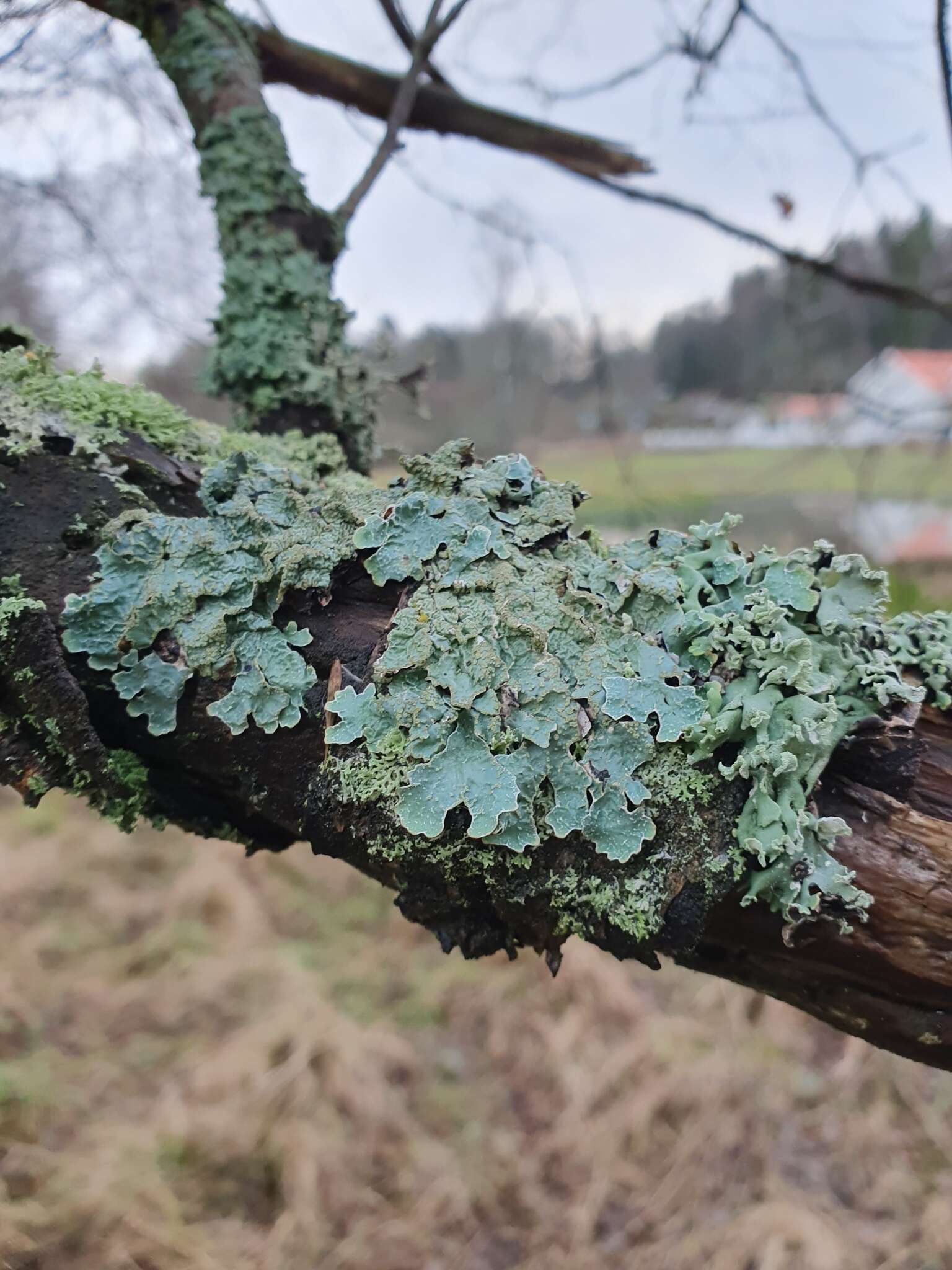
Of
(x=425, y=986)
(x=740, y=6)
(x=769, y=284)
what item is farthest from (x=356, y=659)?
(x=769, y=284)

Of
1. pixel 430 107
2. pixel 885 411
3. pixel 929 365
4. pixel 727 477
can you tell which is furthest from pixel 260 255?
pixel 727 477

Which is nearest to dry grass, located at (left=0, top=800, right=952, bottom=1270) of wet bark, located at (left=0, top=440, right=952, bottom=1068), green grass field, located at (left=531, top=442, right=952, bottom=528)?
wet bark, located at (left=0, top=440, right=952, bottom=1068)

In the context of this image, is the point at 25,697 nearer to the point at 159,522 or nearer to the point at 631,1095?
the point at 159,522

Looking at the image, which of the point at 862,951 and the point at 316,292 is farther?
the point at 316,292

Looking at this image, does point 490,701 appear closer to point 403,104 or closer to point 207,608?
point 207,608

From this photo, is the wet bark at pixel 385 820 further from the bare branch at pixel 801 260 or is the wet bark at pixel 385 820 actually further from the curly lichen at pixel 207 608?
the bare branch at pixel 801 260

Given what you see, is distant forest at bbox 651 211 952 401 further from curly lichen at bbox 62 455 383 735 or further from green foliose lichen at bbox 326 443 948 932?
curly lichen at bbox 62 455 383 735

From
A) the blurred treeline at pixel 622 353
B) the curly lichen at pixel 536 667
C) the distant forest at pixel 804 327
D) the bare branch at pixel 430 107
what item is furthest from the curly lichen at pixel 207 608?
the distant forest at pixel 804 327
